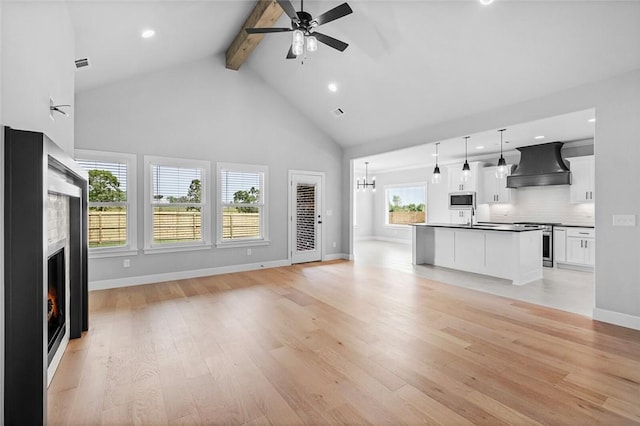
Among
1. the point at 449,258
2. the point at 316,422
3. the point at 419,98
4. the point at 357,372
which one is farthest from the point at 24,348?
the point at 449,258

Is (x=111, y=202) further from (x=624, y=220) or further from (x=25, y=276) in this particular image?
(x=624, y=220)

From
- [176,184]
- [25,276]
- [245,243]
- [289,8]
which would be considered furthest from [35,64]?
[245,243]

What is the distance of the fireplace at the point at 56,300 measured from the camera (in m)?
2.53

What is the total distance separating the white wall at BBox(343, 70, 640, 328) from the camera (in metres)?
3.38

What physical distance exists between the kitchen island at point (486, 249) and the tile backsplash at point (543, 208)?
1.94m

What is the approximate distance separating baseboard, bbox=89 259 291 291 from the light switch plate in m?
5.28

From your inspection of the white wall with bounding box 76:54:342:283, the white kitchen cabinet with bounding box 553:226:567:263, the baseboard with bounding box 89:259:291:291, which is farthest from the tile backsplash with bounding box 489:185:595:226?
the baseboard with bounding box 89:259:291:291

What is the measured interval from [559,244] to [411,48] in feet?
17.4

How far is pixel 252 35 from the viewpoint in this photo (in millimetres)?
4801

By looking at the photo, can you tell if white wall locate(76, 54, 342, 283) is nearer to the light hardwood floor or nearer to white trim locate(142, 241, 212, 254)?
white trim locate(142, 241, 212, 254)

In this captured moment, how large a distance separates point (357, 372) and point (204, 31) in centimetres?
494

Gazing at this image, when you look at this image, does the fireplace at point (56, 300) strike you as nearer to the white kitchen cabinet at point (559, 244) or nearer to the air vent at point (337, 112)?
the air vent at point (337, 112)

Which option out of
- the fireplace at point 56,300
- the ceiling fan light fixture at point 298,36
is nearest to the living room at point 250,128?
the fireplace at point 56,300

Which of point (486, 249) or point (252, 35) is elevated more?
point (252, 35)
